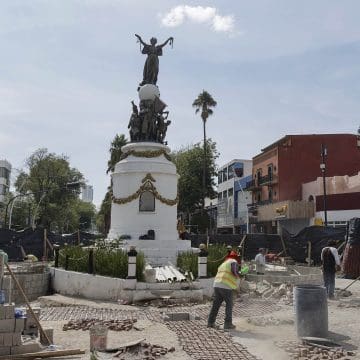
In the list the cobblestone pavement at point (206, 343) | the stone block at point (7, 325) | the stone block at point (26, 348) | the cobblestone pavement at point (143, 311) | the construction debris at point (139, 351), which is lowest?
the cobblestone pavement at point (143, 311)

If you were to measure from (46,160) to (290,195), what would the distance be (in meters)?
31.4

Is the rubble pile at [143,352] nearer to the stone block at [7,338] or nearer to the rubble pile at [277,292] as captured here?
the stone block at [7,338]

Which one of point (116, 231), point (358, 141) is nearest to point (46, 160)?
point (358, 141)

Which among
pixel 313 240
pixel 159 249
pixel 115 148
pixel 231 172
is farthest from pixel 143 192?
pixel 231 172

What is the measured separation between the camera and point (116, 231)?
23.1m

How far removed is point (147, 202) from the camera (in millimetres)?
23062

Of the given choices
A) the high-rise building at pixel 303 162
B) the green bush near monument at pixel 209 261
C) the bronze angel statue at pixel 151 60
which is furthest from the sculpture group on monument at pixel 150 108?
the high-rise building at pixel 303 162

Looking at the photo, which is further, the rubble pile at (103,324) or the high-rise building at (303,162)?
the high-rise building at (303,162)

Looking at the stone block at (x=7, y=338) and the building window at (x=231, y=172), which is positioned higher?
the building window at (x=231, y=172)

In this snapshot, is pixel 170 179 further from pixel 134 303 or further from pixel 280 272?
pixel 134 303

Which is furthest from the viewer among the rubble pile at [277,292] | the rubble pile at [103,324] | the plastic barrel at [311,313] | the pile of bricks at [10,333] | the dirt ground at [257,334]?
the rubble pile at [277,292]

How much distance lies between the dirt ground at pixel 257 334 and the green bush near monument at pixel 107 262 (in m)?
4.51

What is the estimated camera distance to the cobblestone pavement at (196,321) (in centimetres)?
812

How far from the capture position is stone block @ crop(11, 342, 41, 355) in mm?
7688
